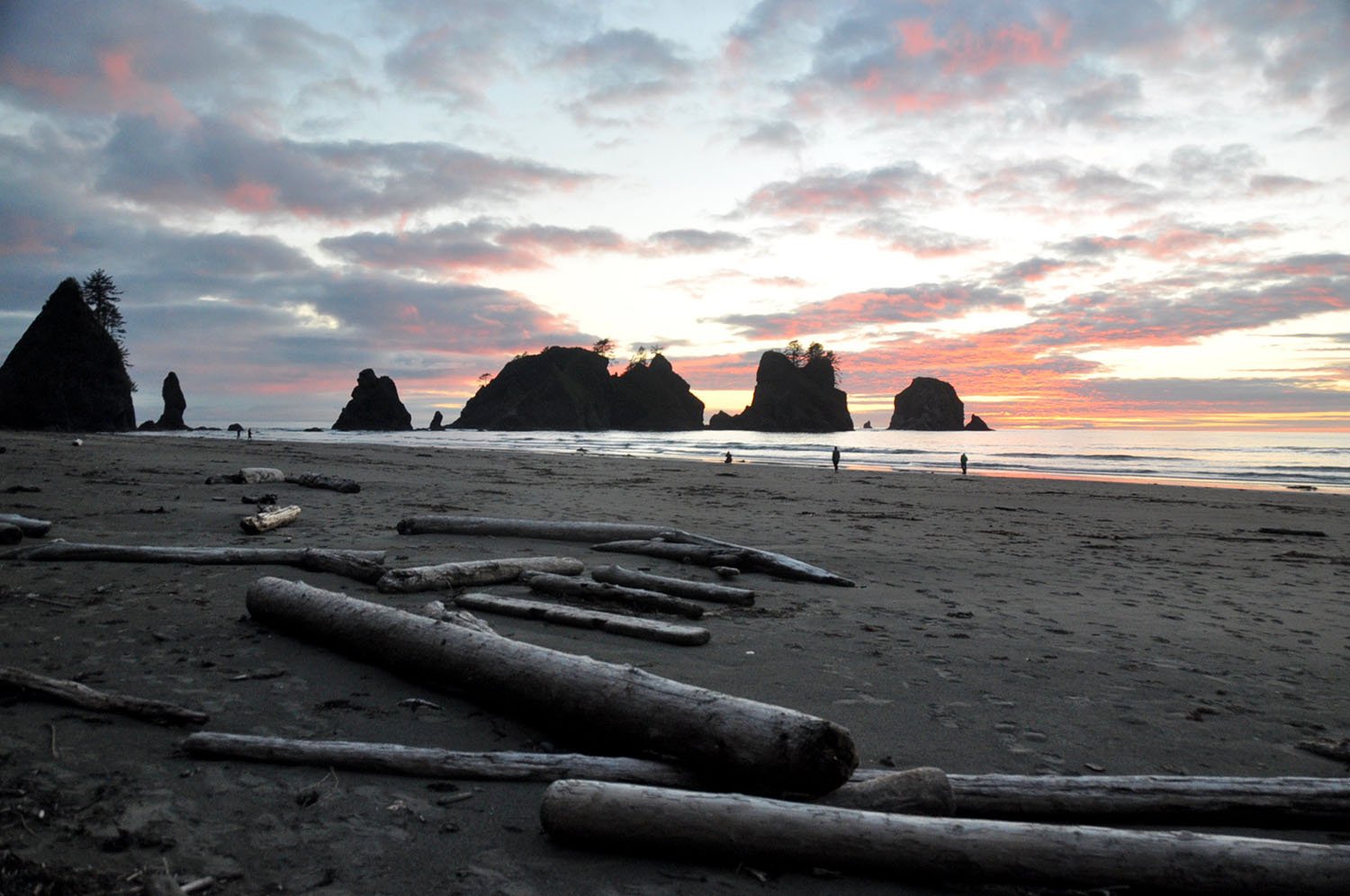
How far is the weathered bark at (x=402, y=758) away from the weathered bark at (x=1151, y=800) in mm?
1406

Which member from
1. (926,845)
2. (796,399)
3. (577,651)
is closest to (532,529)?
(577,651)

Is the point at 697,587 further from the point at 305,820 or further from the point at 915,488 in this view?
the point at 915,488

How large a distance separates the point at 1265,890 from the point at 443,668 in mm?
3762

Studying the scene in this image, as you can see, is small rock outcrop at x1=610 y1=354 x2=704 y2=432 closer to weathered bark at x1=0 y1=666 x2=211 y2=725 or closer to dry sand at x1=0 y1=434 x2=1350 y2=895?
dry sand at x1=0 y1=434 x2=1350 y2=895

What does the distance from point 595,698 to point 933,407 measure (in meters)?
141

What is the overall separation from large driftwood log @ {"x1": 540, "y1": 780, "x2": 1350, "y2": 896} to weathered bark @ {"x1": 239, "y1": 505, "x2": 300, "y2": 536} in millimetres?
7709

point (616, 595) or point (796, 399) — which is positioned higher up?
point (796, 399)

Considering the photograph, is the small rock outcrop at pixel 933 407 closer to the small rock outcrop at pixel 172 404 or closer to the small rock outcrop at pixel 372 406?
the small rock outcrop at pixel 372 406

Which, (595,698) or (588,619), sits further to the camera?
(588,619)

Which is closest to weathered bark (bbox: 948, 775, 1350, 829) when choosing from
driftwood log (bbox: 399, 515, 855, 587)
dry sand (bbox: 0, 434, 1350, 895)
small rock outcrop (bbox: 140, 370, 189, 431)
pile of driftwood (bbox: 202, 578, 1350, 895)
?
Answer: pile of driftwood (bbox: 202, 578, 1350, 895)

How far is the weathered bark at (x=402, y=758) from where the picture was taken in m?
3.22

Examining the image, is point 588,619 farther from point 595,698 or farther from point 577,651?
point 595,698

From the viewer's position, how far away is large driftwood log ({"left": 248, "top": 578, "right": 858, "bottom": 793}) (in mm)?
2887

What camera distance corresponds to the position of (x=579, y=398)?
469 feet
